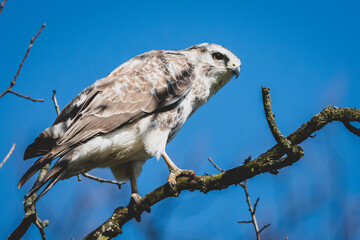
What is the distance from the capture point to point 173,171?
12.6 feet

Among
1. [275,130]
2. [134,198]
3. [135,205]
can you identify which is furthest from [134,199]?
[275,130]

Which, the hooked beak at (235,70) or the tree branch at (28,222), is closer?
the tree branch at (28,222)

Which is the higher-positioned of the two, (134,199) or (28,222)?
(134,199)

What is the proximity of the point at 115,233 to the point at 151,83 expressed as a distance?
5.17 feet

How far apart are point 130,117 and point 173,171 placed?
26.4 inches

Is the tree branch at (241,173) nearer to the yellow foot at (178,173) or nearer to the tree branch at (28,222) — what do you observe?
the yellow foot at (178,173)

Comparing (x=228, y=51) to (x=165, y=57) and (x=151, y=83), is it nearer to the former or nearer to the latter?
(x=165, y=57)

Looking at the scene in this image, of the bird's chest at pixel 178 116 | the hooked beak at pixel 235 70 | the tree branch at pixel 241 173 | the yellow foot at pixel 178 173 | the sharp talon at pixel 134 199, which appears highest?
the hooked beak at pixel 235 70

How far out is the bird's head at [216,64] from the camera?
15.1ft

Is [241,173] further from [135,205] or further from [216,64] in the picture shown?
[216,64]

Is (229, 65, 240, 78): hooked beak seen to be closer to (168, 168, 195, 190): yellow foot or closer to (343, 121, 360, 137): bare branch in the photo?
(168, 168, 195, 190): yellow foot

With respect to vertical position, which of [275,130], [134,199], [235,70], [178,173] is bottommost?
[275,130]

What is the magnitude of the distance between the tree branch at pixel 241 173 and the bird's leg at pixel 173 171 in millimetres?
81

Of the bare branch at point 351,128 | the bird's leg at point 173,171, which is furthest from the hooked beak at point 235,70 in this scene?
the bare branch at point 351,128
